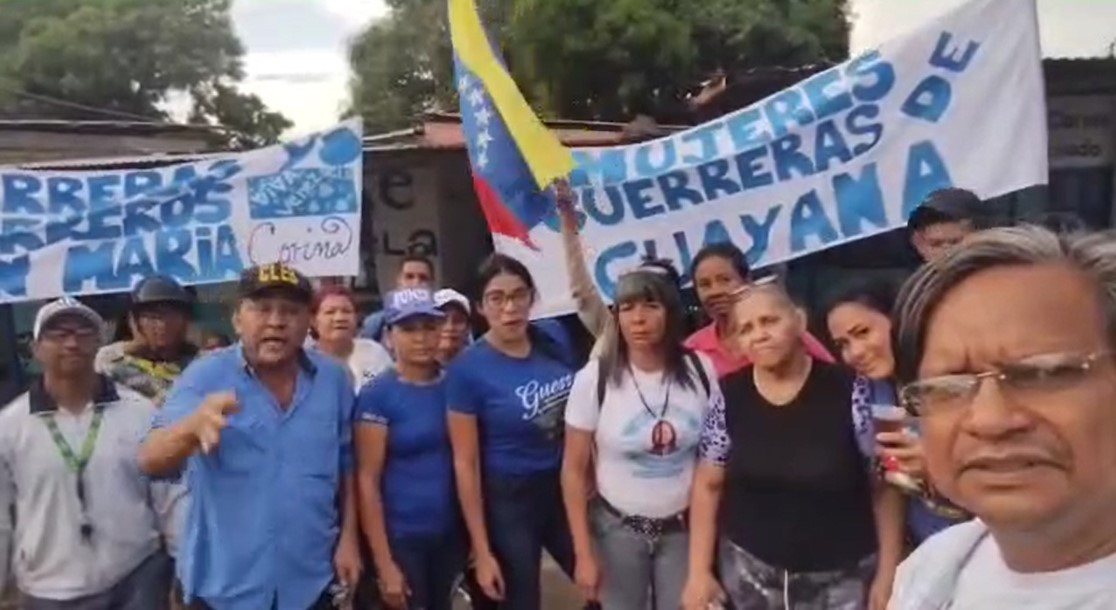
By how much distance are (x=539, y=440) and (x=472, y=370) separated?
326 millimetres

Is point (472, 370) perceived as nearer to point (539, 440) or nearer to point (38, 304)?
point (539, 440)

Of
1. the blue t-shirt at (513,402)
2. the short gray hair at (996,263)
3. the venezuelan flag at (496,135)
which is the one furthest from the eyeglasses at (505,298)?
the short gray hair at (996,263)

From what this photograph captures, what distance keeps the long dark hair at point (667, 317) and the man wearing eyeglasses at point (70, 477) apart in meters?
1.40

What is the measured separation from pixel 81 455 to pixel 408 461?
3.13 feet

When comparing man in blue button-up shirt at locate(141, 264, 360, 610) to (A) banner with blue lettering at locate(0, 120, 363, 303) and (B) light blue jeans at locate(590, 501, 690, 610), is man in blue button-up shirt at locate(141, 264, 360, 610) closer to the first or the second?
(B) light blue jeans at locate(590, 501, 690, 610)

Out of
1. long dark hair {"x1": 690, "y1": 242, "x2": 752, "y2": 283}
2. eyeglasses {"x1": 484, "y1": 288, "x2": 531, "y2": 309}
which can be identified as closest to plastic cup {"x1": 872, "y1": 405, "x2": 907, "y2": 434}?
long dark hair {"x1": 690, "y1": 242, "x2": 752, "y2": 283}

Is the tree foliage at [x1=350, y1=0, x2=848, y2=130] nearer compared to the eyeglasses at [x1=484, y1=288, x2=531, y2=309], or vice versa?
the eyeglasses at [x1=484, y1=288, x2=531, y2=309]

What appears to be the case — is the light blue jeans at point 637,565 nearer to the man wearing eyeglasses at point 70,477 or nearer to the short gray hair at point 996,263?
the man wearing eyeglasses at point 70,477

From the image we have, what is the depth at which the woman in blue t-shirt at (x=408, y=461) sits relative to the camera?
4.04 m

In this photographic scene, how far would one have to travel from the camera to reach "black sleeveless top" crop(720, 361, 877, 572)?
3.51 m

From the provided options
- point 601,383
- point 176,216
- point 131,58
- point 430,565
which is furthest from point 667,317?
point 131,58

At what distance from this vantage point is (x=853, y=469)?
11.5 ft

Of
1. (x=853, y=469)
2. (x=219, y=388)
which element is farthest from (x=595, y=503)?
(x=219, y=388)

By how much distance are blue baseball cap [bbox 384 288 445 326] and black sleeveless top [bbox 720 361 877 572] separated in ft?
3.40
